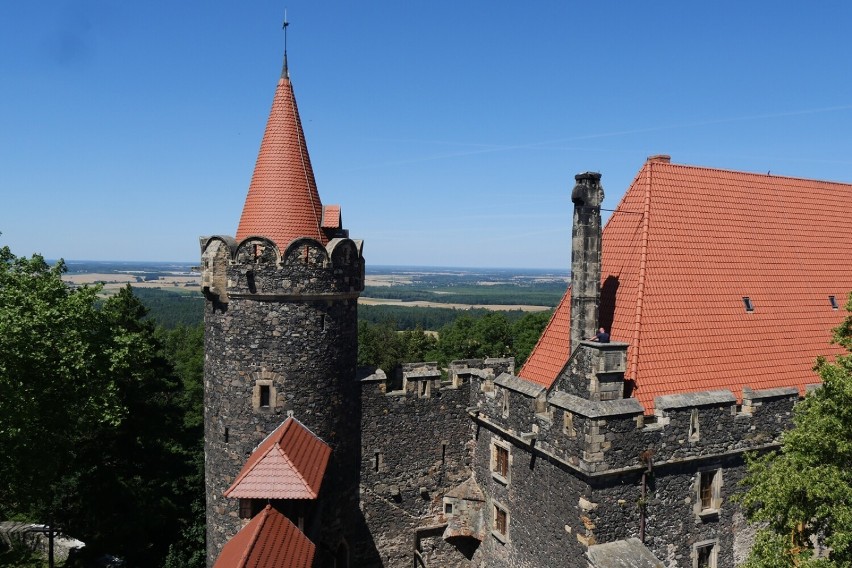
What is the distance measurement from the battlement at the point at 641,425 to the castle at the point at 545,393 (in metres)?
0.04

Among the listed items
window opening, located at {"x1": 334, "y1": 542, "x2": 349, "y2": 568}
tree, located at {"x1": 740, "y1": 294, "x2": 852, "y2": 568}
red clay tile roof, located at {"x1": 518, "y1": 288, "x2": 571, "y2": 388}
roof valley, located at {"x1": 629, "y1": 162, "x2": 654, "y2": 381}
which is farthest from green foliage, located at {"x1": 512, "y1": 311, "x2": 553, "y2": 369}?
tree, located at {"x1": 740, "y1": 294, "x2": 852, "y2": 568}

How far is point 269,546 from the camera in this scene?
10.3 m

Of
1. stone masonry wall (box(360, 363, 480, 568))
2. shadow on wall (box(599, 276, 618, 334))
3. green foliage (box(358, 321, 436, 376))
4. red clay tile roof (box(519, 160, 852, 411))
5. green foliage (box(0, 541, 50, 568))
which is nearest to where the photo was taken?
red clay tile roof (box(519, 160, 852, 411))

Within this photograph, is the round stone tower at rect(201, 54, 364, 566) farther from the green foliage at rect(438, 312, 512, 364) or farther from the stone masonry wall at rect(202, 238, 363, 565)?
the green foliage at rect(438, 312, 512, 364)

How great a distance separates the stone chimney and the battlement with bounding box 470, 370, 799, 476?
160 cm

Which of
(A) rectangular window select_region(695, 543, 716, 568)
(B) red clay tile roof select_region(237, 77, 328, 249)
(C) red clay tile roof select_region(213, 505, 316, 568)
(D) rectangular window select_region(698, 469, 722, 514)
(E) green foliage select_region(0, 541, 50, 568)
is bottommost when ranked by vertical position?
(E) green foliage select_region(0, 541, 50, 568)

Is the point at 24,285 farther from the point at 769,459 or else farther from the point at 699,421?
the point at 769,459

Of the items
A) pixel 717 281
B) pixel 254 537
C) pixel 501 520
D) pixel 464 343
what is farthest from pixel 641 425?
pixel 464 343

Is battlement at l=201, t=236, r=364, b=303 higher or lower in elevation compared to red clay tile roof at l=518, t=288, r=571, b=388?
higher

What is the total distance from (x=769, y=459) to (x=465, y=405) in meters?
7.62

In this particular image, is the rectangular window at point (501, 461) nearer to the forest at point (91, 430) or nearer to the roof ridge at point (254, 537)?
the roof ridge at point (254, 537)

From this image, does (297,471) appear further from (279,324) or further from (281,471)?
(279,324)

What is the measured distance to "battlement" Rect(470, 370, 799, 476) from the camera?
10375mm

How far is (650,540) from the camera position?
10.9 metres
